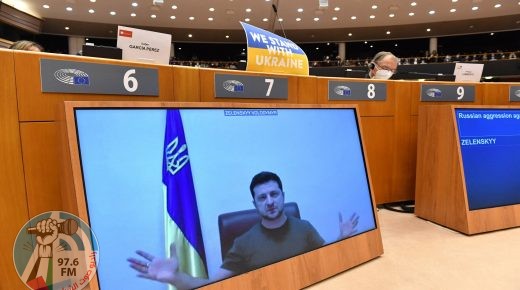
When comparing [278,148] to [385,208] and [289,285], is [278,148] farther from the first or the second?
[385,208]

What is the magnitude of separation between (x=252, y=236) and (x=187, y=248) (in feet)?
0.69

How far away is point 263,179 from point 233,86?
1.74 feet

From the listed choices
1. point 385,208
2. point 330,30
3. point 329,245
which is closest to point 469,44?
point 330,30

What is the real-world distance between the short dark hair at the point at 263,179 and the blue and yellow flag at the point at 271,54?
0.63 meters

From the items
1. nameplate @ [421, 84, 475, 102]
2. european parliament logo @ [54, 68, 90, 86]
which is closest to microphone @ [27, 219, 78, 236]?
european parliament logo @ [54, 68, 90, 86]

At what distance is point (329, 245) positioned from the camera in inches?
45.7

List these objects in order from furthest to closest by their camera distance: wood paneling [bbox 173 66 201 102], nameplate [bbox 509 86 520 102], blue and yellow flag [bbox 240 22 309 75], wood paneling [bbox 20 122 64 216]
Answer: nameplate [bbox 509 86 520 102]
blue and yellow flag [bbox 240 22 309 75]
wood paneling [bbox 173 66 201 102]
wood paneling [bbox 20 122 64 216]

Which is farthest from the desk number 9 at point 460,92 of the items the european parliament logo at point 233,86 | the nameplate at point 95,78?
the nameplate at point 95,78

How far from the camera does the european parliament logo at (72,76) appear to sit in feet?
3.51

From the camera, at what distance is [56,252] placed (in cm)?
87

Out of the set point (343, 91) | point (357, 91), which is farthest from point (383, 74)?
point (343, 91)

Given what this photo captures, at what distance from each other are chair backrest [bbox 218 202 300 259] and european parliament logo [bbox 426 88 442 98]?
1.62m

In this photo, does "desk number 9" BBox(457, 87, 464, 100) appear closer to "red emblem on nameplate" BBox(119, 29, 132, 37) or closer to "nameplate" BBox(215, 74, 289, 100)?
"nameplate" BBox(215, 74, 289, 100)

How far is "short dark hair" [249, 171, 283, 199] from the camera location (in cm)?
107
